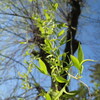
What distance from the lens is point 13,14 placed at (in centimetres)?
171

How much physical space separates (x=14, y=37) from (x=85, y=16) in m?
0.73

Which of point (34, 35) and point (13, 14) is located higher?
point (13, 14)

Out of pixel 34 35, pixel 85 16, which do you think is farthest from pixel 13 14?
pixel 85 16

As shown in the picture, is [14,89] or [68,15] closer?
[14,89]

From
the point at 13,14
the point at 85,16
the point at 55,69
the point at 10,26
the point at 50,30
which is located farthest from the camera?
the point at 85,16

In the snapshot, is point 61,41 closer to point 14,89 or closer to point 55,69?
point 55,69

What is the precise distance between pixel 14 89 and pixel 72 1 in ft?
3.12

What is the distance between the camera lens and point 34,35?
71.4 inches

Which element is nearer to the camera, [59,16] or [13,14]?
[13,14]

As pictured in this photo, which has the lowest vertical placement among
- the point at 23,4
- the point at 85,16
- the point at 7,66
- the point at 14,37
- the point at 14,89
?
the point at 14,89

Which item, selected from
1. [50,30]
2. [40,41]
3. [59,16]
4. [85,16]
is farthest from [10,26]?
[50,30]

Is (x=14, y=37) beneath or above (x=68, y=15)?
beneath

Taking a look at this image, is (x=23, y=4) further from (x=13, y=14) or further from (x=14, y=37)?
(x=14, y=37)

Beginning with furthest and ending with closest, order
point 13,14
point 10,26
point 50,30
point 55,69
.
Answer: point 10,26
point 13,14
point 50,30
point 55,69
